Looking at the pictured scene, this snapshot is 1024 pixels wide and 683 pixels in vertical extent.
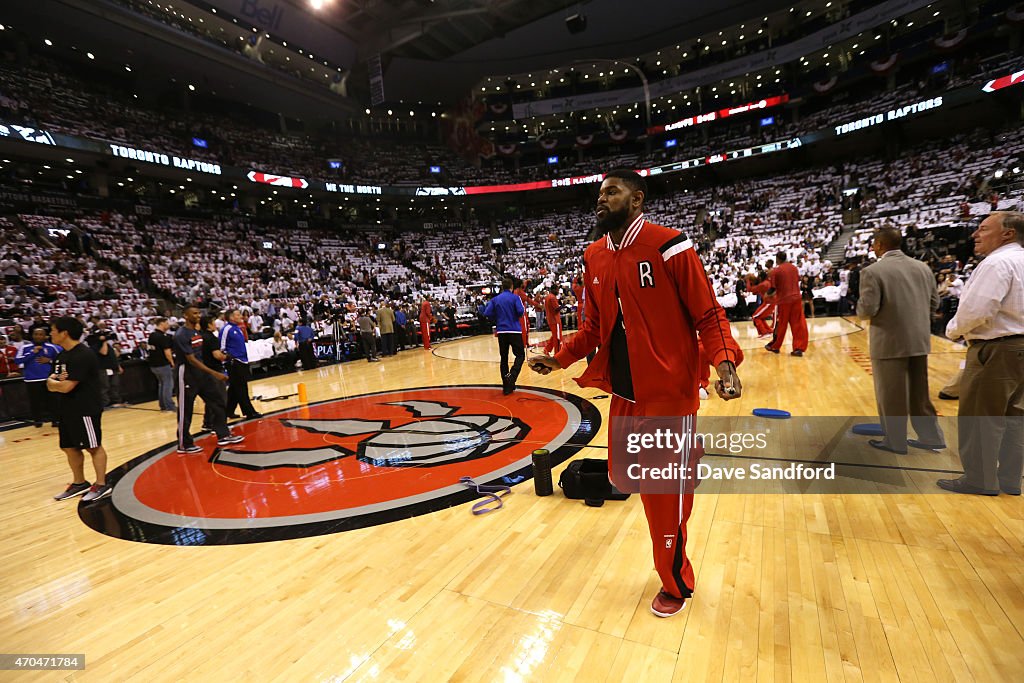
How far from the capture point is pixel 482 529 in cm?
289

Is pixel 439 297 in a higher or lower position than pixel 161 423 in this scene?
higher

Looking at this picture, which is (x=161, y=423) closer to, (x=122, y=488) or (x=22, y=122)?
(x=122, y=488)

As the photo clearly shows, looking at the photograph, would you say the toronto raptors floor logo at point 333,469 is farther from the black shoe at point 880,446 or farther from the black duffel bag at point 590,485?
the black shoe at point 880,446

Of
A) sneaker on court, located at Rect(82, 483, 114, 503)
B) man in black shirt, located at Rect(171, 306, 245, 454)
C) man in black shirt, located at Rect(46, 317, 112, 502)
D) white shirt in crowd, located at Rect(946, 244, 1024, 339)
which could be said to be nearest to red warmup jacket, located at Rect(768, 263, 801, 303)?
white shirt in crowd, located at Rect(946, 244, 1024, 339)

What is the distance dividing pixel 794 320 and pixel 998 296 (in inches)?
226

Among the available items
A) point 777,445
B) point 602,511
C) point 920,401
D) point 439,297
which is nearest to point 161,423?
point 602,511

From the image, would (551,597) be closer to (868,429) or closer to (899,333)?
(899,333)

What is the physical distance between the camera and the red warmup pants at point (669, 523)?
1901 mm

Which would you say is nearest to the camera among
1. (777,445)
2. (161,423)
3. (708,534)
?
(708,534)

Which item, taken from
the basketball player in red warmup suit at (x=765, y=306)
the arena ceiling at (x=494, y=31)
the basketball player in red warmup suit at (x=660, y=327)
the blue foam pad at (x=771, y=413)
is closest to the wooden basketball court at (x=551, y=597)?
the basketball player in red warmup suit at (x=660, y=327)

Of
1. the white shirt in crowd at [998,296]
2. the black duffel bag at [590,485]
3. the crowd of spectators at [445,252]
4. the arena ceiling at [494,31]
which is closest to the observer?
the white shirt in crowd at [998,296]

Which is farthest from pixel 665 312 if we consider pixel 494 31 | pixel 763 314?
pixel 494 31

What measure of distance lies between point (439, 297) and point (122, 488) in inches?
741

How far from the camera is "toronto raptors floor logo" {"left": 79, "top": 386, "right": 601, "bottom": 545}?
3.25 m
